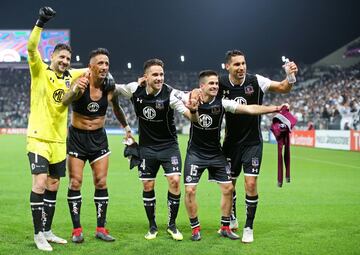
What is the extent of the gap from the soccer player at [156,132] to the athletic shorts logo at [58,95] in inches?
37.0

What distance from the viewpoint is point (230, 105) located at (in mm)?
7340

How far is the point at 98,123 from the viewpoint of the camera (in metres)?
7.40

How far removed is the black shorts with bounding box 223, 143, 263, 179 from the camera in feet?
24.6

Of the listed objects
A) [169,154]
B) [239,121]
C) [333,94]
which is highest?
[333,94]

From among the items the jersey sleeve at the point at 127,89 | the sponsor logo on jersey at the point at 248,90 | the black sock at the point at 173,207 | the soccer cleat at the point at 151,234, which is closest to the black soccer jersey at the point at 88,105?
the jersey sleeve at the point at 127,89

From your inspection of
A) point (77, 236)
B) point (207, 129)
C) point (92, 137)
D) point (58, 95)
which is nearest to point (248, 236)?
point (207, 129)

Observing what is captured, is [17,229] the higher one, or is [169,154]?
[169,154]

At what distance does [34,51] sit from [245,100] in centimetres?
305

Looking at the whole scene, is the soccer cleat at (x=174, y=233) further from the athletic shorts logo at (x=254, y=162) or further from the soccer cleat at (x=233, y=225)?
the athletic shorts logo at (x=254, y=162)

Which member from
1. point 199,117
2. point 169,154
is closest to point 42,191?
point 169,154

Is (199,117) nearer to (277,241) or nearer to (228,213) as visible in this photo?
(228,213)

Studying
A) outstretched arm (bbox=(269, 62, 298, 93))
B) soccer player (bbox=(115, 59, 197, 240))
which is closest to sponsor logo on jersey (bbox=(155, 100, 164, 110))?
soccer player (bbox=(115, 59, 197, 240))

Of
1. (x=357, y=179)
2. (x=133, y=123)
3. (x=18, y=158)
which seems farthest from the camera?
(x=133, y=123)

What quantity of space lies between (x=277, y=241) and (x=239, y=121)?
→ 1791mm
